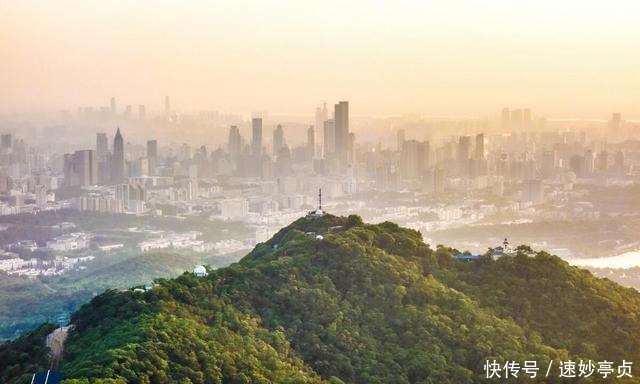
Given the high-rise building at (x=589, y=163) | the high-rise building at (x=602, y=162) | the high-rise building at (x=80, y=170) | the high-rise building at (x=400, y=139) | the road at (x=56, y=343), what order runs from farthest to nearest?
1. the high-rise building at (x=400, y=139)
2. the high-rise building at (x=80, y=170)
3. the high-rise building at (x=589, y=163)
4. the high-rise building at (x=602, y=162)
5. the road at (x=56, y=343)

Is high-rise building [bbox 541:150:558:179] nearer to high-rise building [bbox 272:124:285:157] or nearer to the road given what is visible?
high-rise building [bbox 272:124:285:157]

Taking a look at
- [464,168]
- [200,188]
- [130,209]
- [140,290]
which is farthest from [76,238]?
[140,290]

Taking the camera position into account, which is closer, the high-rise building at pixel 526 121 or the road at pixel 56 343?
the road at pixel 56 343

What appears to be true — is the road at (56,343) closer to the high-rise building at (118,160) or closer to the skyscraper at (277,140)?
the high-rise building at (118,160)

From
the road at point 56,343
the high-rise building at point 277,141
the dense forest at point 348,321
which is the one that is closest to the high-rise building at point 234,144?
the high-rise building at point 277,141

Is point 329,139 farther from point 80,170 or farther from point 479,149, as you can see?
point 80,170

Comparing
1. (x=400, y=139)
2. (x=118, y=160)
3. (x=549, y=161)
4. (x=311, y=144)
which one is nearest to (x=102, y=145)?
(x=118, y=160)
